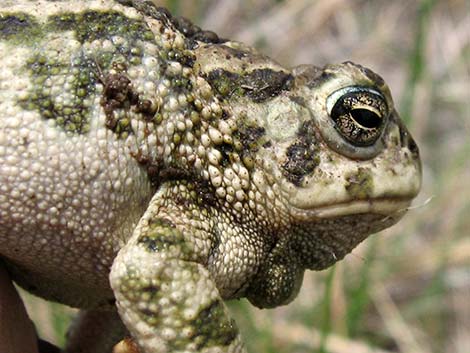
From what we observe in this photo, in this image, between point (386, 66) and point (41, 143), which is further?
point (386, 66)

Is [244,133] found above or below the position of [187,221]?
above

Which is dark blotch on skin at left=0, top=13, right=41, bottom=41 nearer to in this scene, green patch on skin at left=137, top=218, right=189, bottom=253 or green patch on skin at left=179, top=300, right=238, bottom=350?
green patch on skin at left=137, top=218, right=189, bottom=253

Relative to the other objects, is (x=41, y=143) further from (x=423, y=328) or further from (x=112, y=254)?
(x=423, y=328)

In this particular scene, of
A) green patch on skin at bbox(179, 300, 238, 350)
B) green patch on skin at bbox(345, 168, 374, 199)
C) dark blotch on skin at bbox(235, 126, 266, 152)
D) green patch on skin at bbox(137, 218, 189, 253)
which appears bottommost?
green patch on skin at bbox(179, 300, 238, 350)

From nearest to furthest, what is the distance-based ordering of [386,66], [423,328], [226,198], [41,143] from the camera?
1. [41,143]
2. [226,198]
3. [423,328]
4. [386,66]

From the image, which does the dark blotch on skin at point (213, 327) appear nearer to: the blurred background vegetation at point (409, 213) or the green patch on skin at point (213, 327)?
the green patch on skin at point (213, 327)

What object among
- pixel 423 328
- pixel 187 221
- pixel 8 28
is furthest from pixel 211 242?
pixel 423 328

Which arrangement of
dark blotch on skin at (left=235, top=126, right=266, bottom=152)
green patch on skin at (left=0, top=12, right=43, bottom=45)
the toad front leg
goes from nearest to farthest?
the toad front leg
green patch on skin at (left=0, top=12, right=43, bottom=45)
dark blotch on skin at (left=235, top=126, right=266, bottom=152)

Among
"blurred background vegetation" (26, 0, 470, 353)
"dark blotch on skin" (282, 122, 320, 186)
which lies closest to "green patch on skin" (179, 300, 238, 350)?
"dark blotch on skin" (282, 122, 320, 186)

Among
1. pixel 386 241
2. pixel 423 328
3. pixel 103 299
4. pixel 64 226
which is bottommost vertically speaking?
pixel 423 328
